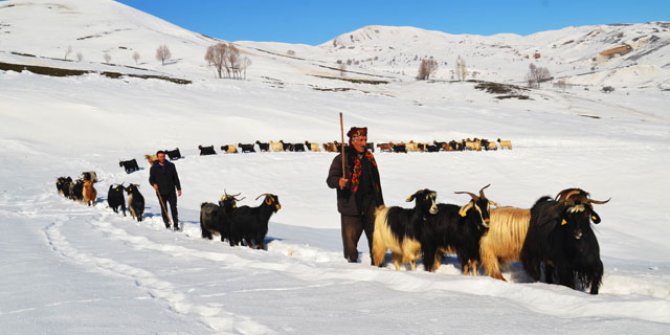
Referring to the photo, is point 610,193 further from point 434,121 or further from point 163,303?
point 434,121

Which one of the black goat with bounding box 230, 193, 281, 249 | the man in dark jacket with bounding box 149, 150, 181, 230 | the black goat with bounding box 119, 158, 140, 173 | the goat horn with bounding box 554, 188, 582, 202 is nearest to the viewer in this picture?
the goat horn with bounding box 554, 188, 582, 202

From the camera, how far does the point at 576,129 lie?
41.2 metres

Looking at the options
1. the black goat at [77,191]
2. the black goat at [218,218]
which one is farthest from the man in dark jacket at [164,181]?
the black goat at [77,191]

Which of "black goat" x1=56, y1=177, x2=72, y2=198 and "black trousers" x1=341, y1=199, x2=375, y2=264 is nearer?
"black trousers" x1=341, y1=199, x2=375, y2=264

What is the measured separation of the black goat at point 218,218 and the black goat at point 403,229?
12.7 ft

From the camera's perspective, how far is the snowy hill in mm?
4312

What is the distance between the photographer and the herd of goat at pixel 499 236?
5.03m

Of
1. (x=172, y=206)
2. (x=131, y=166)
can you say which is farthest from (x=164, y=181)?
(x=131, y=166)

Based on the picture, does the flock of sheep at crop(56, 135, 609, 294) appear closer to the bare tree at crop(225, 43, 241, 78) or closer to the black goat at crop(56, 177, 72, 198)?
the black goat at crop(56, 177, 72, 198)

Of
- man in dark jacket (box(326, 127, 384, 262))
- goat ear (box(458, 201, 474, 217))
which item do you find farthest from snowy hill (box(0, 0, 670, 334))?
goat ear (box(458, 201, 474, 217))

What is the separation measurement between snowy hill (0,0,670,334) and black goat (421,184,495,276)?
29cm

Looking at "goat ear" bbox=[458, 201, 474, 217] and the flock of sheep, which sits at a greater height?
"goat ear" bbox=[458, 201, 474, 217]

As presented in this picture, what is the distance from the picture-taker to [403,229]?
6441 millimetres

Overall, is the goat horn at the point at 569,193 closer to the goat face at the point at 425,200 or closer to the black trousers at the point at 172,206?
the goat face at the point at 425,200
